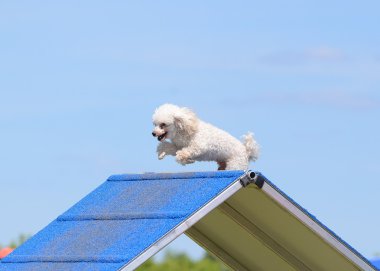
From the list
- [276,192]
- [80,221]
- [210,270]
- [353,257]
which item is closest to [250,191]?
[276,192]

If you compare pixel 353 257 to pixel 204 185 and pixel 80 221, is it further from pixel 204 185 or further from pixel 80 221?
pixel 80 221

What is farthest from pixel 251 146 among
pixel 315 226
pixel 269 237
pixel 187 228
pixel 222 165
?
pixel 187 228

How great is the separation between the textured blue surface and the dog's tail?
58 centimetres

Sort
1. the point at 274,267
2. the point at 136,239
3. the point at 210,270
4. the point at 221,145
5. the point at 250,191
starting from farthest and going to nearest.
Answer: the point at 210,270 → the point at 274,267 → the point at 221,145 → the point at 250,191 → the point at 136,239

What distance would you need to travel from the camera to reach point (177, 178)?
670 centimetres

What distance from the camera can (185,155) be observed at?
6.86 m

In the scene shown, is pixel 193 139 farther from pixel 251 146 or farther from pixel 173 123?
pixel 251 146

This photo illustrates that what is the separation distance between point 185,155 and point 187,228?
41.0 inches

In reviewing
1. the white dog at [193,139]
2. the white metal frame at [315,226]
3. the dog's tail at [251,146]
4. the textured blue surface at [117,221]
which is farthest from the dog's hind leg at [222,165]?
the white metal frame at [315,226]

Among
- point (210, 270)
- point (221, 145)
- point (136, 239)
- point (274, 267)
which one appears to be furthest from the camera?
point (210, 270)

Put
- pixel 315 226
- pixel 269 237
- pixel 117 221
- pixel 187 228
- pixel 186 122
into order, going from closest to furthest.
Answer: pixel 187 228
pixel 315 226
pixel 117 221
pixel 186 122
pixel 269 237

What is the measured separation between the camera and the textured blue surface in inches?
234

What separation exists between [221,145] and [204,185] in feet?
2.31

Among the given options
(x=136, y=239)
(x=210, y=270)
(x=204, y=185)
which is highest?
(x=210, y=270)
